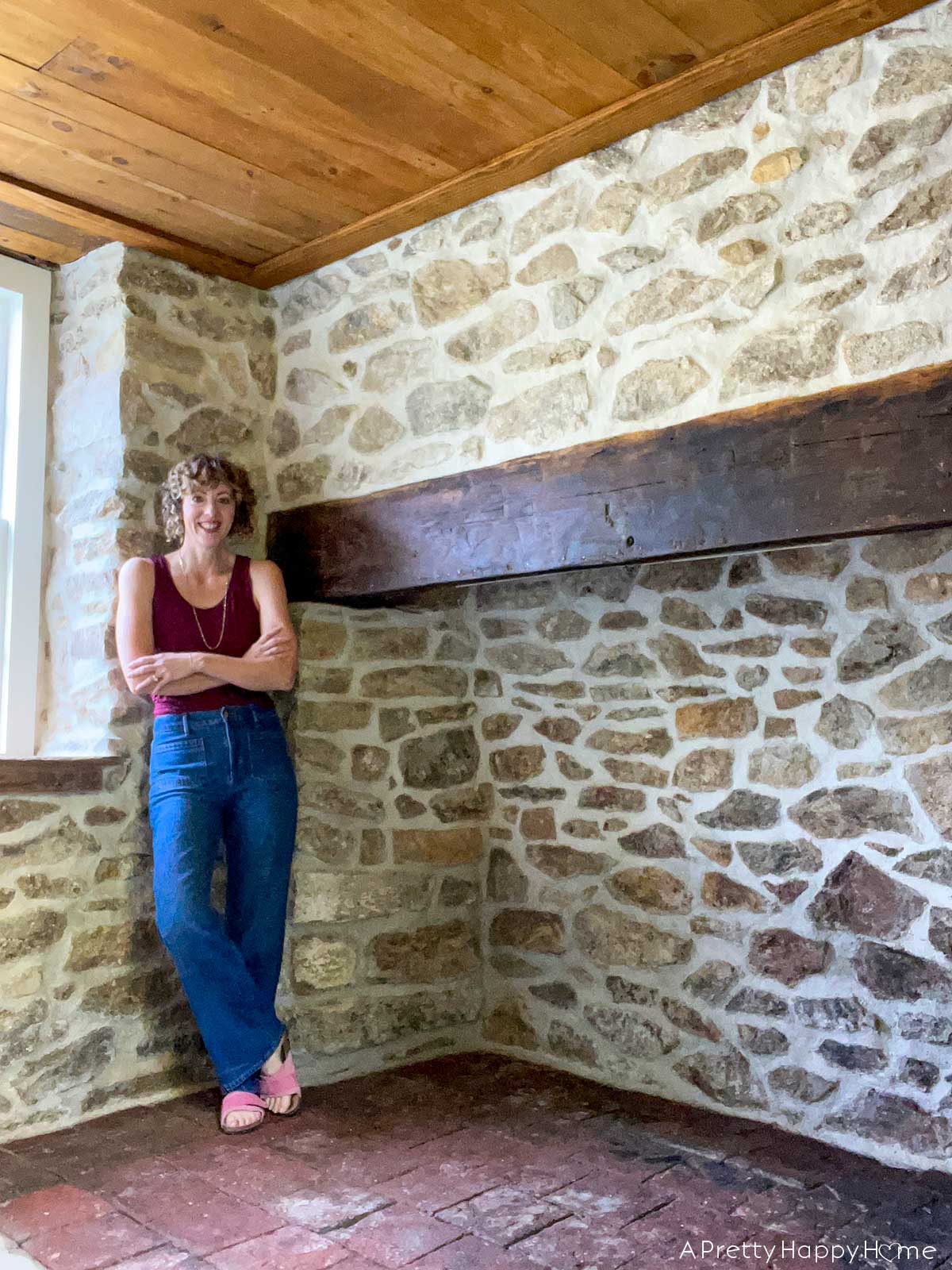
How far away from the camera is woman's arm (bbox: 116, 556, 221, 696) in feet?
9.43

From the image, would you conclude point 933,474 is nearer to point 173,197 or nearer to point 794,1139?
point 794,1139

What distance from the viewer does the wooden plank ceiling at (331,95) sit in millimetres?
2229

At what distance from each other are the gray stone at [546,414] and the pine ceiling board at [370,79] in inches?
24.9

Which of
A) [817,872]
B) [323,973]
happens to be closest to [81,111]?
[323,973]

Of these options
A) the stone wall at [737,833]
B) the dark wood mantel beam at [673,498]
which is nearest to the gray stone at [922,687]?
the stone wall at [737,833]

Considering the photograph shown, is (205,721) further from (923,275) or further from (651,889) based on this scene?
(923,275)

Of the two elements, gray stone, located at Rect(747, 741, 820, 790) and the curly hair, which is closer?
gray stone, located at Rect(747, 741, 820, 790)

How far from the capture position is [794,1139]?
2.80 metres

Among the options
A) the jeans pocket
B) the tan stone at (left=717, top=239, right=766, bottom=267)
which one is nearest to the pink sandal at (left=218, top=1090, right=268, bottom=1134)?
the jeans pocket

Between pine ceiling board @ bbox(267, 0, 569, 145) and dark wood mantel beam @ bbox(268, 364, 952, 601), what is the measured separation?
818mm

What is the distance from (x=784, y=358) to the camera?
2.31 m

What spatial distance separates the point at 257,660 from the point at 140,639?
32 cm

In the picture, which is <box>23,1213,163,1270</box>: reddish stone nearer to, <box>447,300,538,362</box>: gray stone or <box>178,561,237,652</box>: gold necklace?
<box>178,561,237,652</box>: gold necklace

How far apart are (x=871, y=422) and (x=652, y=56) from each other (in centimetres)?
98
